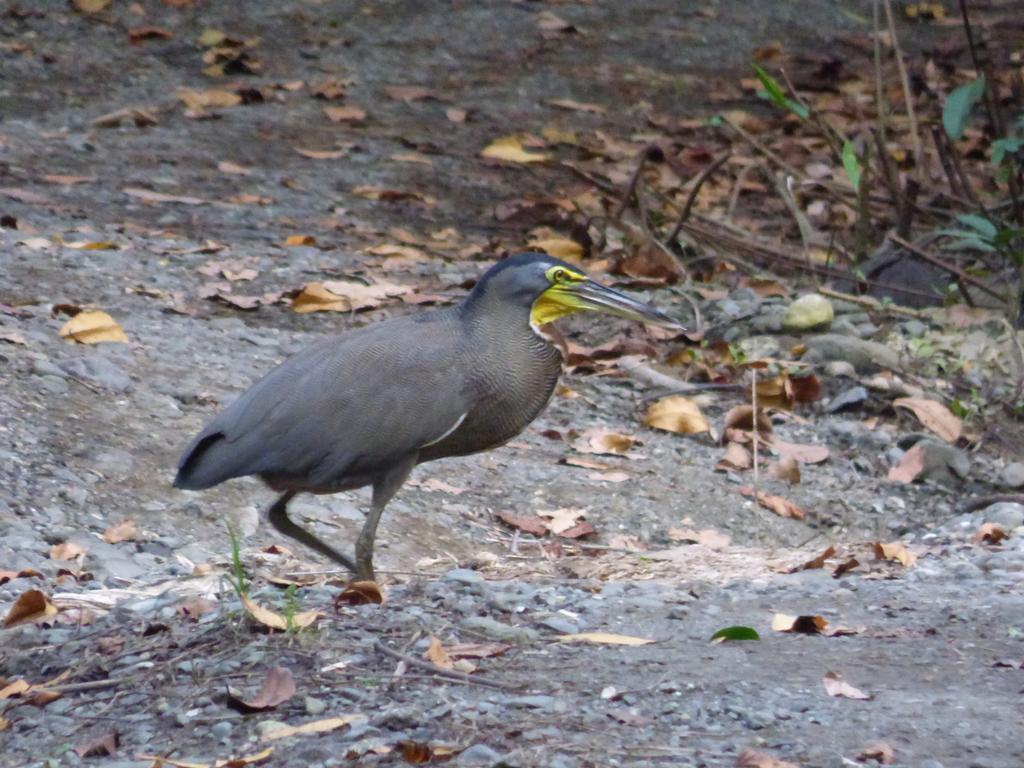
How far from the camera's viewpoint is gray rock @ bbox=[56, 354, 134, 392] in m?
5.82

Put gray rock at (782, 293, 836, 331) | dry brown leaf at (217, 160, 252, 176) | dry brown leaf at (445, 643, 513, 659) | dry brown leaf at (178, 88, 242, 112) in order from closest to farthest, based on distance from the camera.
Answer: dry brown leaf at (445, 643, 513, 659) → gray rock at (782, 293, 836, 331) → dry brown leaf at (217, 160, 252, 176) → dry brown leaf at (178, 88, 242, 112)

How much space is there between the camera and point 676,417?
6.45 m

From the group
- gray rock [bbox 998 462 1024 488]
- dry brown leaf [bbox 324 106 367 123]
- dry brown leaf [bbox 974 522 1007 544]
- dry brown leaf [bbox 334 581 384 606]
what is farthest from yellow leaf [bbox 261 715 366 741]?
dry brown leaf [bbox 324 106 367 123]

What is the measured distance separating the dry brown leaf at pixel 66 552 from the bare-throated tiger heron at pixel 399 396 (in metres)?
0.46

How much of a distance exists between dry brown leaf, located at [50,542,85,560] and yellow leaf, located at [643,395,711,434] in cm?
244

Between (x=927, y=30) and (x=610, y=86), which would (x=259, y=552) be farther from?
(x=927, y=30)

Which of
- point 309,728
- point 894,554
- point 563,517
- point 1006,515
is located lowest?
point 563,517

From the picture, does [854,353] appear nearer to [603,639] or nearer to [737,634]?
[737,634]

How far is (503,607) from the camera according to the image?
4016 mm

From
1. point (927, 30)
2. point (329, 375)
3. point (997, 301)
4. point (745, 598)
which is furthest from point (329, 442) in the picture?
point (927, 30)

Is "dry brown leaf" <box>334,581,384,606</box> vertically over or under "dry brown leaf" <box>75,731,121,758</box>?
under

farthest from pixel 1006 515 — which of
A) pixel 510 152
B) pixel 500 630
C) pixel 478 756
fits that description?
pixel 510 152

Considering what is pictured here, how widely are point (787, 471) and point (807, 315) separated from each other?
121 cm

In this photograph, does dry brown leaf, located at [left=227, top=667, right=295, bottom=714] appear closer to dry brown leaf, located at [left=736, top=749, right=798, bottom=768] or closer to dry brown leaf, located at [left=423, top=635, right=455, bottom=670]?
dry brown leaf, located at [left=423, top=635, right=455, bottom=670]
